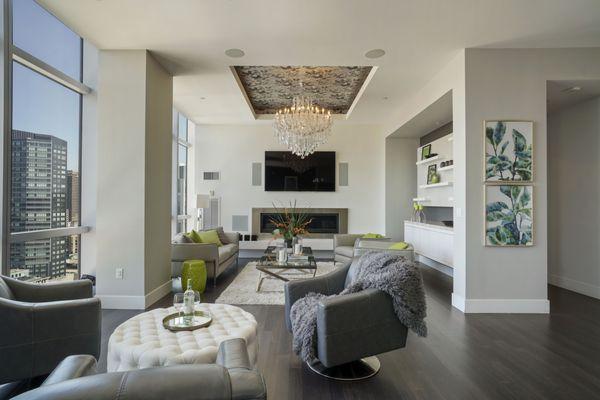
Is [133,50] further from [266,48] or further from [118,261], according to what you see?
[118,261]

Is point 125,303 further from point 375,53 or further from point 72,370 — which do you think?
point 375,53

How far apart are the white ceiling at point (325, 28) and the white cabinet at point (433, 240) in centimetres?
262

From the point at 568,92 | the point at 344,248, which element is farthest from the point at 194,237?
the point at 568,92

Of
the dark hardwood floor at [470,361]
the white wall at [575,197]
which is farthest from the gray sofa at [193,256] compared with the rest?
the white wall at [575,197]

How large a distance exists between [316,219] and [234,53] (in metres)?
4.66

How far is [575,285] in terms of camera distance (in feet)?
15.1

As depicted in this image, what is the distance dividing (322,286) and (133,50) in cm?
370

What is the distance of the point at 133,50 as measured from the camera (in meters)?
3.90

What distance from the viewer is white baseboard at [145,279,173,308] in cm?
392

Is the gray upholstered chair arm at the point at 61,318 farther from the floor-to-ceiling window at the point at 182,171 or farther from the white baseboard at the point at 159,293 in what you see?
the floor-to-ceiling window at the point at 182,171

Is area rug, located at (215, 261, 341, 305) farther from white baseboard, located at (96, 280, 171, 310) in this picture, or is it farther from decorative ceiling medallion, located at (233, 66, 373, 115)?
decorative ceiling medallion, located at (233, 66, 373, 115)

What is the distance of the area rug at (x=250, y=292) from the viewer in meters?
4.11

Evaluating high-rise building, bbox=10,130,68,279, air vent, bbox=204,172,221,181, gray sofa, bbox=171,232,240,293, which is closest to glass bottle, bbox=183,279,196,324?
high-rise building, bbox=10,130,68,279

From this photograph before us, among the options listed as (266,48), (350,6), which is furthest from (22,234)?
(350,6)
